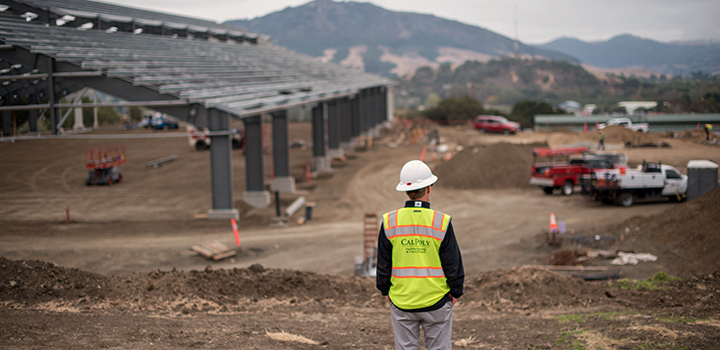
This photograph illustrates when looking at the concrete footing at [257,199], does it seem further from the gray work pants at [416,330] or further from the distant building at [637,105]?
the gray work pants at [416,330]

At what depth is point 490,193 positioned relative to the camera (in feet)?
82.6

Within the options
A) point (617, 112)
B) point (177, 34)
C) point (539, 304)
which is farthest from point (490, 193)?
point (177, 34)

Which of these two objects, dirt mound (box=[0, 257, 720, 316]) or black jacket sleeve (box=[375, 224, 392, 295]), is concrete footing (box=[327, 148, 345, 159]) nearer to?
dirt mound (box=[0, 257, 720, 316])

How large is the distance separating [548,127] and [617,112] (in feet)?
50.3

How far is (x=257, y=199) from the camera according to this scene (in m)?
21.4

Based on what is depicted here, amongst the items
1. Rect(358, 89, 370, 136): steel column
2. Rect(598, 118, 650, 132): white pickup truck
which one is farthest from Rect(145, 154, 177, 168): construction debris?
Rect(598, 118, 650, 132): white pickup truck

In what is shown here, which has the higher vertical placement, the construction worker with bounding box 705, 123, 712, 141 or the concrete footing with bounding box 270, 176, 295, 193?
the construction worker with bounding box 705, 123, 712, 141

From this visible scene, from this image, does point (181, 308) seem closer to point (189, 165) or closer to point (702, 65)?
point (702, 65)

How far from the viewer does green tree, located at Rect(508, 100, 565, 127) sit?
5497 cm

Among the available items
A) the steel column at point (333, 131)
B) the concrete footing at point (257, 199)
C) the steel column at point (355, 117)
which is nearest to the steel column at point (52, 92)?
the concrete footing at point (257, 199)

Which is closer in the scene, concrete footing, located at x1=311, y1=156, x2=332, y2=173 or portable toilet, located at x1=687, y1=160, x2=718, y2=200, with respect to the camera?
portable toilet, located at x1=687, y1=160, x2=718, y2=200

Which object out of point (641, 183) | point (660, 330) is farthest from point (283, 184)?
point (660, 330)

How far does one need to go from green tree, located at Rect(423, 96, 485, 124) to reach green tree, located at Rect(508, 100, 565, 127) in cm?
544

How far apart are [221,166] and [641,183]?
49.8 ft
